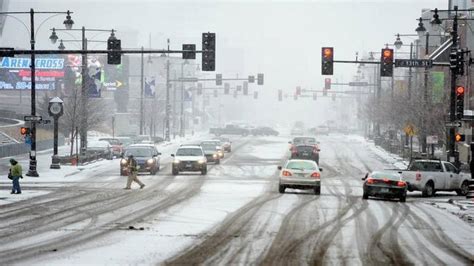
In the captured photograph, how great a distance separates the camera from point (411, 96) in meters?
81.0

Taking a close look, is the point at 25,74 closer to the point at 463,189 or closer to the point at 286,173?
the point at 286,173

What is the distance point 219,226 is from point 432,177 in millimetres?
19394

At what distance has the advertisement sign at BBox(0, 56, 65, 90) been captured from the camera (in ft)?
405

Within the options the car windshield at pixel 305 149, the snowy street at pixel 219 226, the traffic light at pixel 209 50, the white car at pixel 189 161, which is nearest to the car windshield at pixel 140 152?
the white car at pixel 189 161

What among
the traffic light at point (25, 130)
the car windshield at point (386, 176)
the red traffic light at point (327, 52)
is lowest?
the car windshield at point (386, 176)

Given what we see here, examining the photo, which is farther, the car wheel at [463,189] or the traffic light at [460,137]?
the traffic light at [460,137]

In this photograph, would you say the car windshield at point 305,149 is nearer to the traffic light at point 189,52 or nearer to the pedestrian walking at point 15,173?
the traffic light at point 189,52

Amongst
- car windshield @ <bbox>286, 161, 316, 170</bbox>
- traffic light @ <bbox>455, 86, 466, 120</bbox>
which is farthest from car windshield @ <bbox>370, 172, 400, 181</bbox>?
traffic light @ <bbox>455, 86, 466, 120</bbox>

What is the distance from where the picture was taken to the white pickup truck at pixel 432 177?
4409 cm

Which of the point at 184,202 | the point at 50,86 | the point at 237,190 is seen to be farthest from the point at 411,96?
the point at 50,86

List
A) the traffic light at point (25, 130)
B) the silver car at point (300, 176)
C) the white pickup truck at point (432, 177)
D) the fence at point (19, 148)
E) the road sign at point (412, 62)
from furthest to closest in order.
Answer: the fence at point (19, 148) → the traffic light at point (25, 130) → the road sign at point (412, 62) → the white pickup truck at point (432, 177) → the silver car at point (300, 176)

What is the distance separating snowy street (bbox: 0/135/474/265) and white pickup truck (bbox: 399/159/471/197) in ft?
1.82

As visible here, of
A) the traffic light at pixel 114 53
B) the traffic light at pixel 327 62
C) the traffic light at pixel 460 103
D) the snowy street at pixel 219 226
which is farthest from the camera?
the traffic light at pixel 327 62

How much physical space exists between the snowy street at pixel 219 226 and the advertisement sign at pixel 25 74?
74817 millimetres
